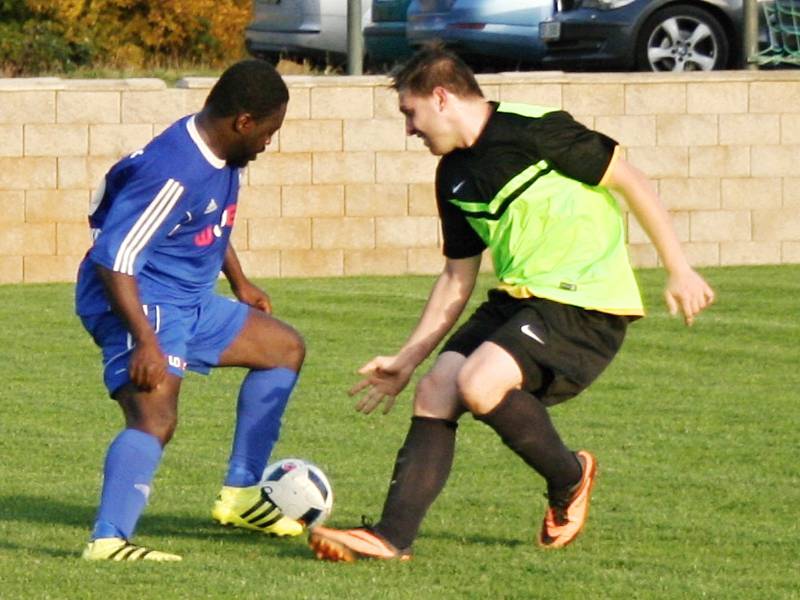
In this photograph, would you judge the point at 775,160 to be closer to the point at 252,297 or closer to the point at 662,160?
the point at 662,160

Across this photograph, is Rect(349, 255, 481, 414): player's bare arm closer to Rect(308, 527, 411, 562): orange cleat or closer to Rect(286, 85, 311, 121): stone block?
Rect(308, 527, 411, 562): orange cleat

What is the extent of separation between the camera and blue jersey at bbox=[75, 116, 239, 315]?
20.3 ft

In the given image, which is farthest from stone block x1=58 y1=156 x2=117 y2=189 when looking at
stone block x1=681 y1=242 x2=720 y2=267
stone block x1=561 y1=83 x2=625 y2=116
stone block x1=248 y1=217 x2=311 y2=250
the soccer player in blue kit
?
the soccer player in blue kit

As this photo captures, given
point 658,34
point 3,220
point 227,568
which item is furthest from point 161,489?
point 658,34

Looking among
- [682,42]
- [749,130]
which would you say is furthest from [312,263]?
[682,42]

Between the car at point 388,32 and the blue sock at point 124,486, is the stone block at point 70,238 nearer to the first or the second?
the car at point 388,32

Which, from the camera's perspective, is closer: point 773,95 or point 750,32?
point 773,95

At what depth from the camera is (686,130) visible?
623 inches

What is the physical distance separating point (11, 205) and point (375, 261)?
9.26 feet

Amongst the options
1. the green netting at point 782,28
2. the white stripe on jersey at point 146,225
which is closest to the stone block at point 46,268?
the green netting at point 782,28

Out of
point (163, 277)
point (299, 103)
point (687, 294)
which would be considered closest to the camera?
point (687, 294)

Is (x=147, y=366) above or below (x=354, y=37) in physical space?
below

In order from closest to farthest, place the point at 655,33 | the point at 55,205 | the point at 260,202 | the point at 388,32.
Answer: the point at 55,205 → the point at 260,202 → the point at 655,33 → the point at 388,32

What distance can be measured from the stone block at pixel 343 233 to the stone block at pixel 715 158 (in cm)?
259
